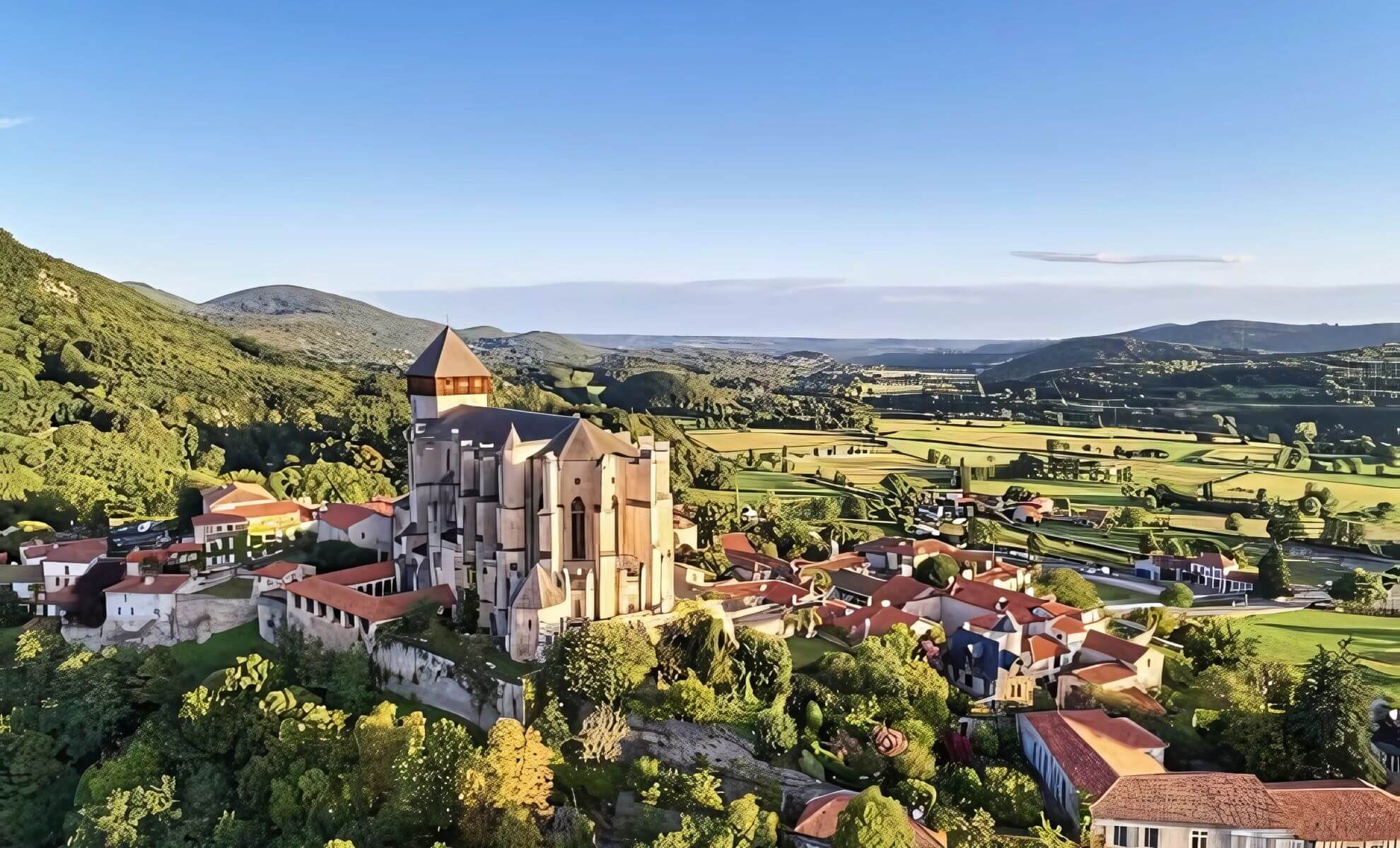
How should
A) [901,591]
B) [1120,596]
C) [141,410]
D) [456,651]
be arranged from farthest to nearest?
[141,410]
[1120,596]
[901,591]
[456,651]

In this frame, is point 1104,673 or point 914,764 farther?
point 1104,673

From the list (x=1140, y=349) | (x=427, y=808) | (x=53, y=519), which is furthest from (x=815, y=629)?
(x=1140, y=349)

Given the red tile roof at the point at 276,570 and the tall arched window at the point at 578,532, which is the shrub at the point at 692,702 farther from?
the red tile roof at the point at 276,570

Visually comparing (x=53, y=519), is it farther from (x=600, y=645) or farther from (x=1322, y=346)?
A: (x=1322, y=346)

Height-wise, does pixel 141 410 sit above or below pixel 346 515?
above

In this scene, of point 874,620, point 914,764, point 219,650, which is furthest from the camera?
point 219,650

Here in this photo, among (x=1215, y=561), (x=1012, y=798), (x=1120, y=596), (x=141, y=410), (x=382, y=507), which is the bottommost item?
(x=1120, y=596)

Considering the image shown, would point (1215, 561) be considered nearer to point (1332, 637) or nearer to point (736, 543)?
point (1332, 637)

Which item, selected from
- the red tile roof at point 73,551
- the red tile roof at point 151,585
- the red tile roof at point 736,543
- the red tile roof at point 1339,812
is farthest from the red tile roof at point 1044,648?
the red tile roof at point 73,551

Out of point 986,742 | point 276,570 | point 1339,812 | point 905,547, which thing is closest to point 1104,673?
point 986,742
